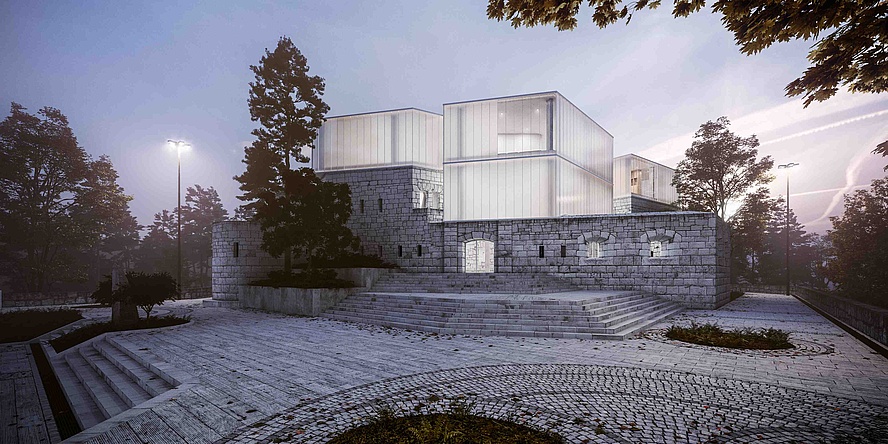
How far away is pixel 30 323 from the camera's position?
48.4 ft

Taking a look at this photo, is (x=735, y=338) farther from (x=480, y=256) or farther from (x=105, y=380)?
(x=480, y=256)

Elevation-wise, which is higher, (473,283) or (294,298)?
(473,283)

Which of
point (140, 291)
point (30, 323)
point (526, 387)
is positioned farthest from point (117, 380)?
point (30, 323)

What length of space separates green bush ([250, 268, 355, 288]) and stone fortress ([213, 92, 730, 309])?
8.05 feet

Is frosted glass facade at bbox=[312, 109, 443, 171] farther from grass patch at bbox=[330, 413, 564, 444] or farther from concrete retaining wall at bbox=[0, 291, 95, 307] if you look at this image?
grass patch at bbox=[330, 413, 564, 444]

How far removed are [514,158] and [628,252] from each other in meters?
6.94

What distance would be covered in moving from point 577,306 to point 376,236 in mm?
13171

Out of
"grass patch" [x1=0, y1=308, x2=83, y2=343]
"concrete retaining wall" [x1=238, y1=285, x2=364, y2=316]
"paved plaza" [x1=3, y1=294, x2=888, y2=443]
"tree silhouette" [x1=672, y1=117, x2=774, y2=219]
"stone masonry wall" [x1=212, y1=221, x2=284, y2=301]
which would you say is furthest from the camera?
"tree silhouette" [x1=672, y1=117, x2=774, y2=219]

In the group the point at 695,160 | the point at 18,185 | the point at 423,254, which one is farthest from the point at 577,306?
the point at 18,185

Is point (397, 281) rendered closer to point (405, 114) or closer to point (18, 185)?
point (405, 114)

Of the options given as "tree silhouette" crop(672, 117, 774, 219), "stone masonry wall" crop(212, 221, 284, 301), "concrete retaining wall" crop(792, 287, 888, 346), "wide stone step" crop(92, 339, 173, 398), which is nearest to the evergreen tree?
"stone masonry wall" crop(212, 221, 284, 301)

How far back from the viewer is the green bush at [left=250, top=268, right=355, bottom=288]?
16.8 metres

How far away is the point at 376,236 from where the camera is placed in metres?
22.6

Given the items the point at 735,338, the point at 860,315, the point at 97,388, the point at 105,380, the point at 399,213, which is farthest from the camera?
the point at 399,213
